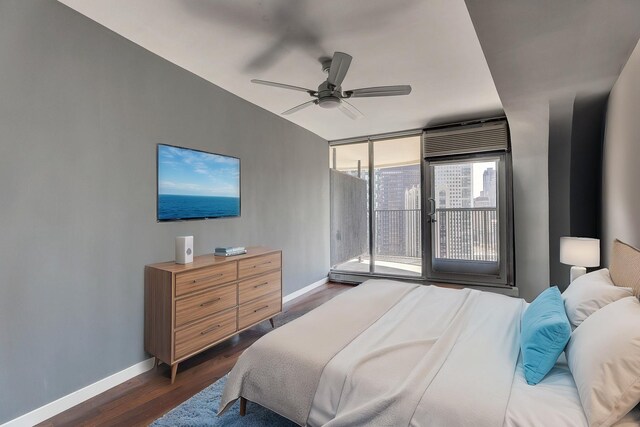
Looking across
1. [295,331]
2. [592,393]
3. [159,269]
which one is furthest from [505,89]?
[159,269]

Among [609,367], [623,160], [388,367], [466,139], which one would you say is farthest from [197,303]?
[466,139]

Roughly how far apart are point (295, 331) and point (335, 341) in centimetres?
26

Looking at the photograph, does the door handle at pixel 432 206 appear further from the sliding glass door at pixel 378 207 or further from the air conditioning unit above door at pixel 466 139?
the air conditioning unit above door at pixel 466 139

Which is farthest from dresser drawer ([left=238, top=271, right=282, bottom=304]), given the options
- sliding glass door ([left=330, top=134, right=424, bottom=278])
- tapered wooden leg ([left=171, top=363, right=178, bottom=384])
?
sliding glass door ([left=330, top=134, right=424, bottom=278])

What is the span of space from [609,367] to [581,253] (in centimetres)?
201

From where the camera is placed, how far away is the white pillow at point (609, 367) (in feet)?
3.35

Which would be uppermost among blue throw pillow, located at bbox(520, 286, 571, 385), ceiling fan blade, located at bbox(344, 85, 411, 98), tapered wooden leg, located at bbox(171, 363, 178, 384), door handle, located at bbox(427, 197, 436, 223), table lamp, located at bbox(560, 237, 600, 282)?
ceiling fan blade, located at bbox(344, 85, 411, 98)

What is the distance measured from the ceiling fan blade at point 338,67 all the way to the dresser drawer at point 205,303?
199 centimetres

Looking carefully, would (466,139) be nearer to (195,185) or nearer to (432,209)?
(432,209)

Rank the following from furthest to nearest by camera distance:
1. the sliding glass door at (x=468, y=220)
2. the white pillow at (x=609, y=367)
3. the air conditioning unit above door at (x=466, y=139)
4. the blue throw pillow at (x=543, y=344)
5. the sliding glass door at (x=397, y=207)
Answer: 1. the sliding glass door at (x=397, y=207)
2. the sliding glass door at (x=468, y=220)
3. the air conditioning unit above door at (x=466, y=139)
4. the blue throw pillow at (x=543, y=344)
5. the white pillow at (x=609, y=367)

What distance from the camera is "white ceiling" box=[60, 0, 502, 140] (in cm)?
196

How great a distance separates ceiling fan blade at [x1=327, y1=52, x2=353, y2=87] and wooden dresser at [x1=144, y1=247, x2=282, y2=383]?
5.81 feet

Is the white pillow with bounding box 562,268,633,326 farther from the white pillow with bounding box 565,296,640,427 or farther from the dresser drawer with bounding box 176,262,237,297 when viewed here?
the dresser drawer with bounding box 176,262,237,297

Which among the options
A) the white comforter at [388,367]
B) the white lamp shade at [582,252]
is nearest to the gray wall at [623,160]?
the white lamp shade at [582,252]
